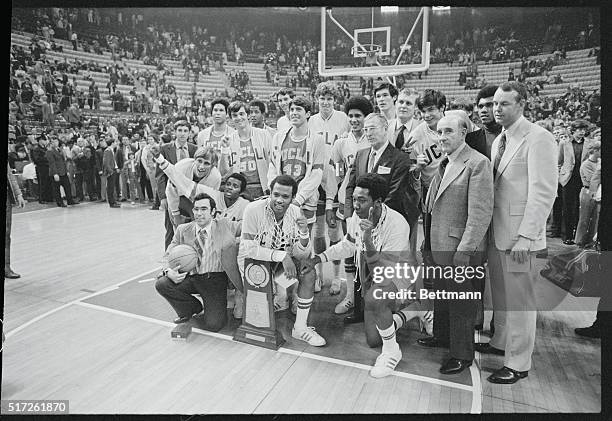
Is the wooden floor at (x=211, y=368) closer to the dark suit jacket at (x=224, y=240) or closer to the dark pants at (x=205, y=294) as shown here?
the dark pants at (x=205, y=294)

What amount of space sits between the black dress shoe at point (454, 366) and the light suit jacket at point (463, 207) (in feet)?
1.62

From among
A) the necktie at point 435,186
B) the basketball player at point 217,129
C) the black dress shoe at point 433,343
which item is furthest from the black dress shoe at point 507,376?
the basketball player at point 217,129

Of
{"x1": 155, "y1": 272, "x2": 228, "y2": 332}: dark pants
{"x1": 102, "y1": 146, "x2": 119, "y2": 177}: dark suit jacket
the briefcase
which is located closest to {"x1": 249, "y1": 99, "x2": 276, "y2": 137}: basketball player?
{"x1": 102, "y1": 146, "x2": 119, "y2": 177}: dark suit jacket

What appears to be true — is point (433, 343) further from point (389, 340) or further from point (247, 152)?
point (247, 152)

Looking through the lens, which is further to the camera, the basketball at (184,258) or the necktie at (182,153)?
the necktie at (182,153)

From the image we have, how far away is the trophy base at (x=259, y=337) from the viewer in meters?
2.48

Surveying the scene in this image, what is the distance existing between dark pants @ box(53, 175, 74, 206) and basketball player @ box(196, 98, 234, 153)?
90 cm

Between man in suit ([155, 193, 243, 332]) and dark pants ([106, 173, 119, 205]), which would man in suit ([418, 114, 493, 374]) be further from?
dark pants ([106, 173, 119, 205])

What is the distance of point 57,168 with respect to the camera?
2.94m

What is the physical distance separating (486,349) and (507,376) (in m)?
0.24

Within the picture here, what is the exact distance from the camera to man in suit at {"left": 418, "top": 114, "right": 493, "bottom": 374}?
6.77ft

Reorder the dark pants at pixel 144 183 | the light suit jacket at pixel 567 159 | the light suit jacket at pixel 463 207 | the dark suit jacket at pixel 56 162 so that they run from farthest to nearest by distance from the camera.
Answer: the dark pants at pixel 144 183 → the dark suit jacket at pixel 56 162 → the light suit jacket at pixel 567 159 → the light suit jacket at pixel 463 207

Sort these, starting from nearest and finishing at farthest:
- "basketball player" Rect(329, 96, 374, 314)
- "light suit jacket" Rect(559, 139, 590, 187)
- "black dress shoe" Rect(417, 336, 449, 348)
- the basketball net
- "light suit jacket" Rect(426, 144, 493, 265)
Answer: "light suit jacket" Rect(426, 144, 493, 265) → "light suit jacket" Rect(559, 139, 590, 187) → "black dress shoe" Rect(417, 336, 449, 348) → the basketball net → "basketball player" Rect(329, 96, 374, 314)

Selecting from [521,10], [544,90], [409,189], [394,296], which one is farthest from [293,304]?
[521,10]
